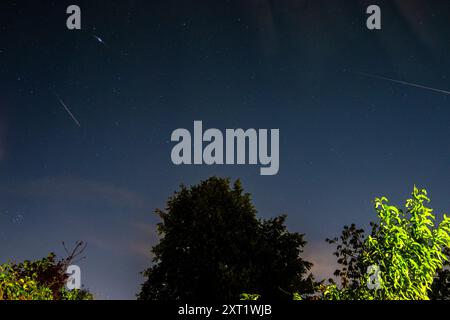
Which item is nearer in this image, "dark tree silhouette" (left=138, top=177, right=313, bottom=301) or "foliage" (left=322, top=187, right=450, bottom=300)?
"foliage" (left=322, top=187, right=450, bottom=300)

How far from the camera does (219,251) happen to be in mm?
33750

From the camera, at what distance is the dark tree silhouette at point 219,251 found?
3278 centimetres

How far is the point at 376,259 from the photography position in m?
8.05

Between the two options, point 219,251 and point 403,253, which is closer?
point 403,253

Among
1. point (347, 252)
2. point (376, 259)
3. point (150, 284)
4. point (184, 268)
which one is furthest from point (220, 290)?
point (376, 259)

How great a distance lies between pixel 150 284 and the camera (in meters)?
34.2

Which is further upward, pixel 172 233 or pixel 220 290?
pixel 172 233

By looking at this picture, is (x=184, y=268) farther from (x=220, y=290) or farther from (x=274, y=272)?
(x=274, y=272)

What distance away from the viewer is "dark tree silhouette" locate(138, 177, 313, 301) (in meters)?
32.8

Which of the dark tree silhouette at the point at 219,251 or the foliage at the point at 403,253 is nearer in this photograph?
the foliage at the point at 403,253
